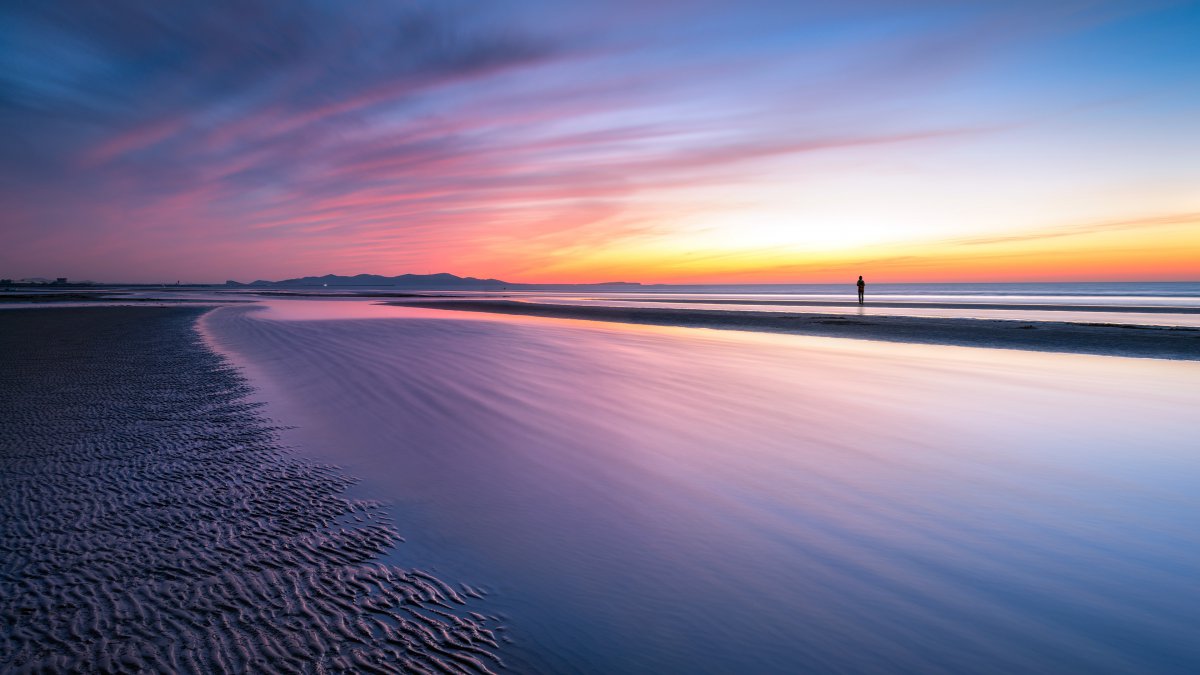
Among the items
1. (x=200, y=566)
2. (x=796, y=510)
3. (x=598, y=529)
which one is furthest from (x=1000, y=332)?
(x=200, y=566)

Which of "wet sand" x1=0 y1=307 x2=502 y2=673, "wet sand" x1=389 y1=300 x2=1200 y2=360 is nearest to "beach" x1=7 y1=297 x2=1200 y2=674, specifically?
"wet sand" x1=0 y1=307 x2=502 y2=673

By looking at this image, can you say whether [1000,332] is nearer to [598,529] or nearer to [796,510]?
[796,510]

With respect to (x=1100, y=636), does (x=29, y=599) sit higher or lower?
higher

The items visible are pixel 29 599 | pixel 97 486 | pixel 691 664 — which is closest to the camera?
pixel 691 664

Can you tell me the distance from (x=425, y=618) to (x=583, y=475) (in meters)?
3.07

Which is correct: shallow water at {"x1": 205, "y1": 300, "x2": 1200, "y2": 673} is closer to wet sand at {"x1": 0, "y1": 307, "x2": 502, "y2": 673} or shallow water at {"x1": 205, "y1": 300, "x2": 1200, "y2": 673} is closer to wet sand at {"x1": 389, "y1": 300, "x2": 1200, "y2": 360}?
wet sand at {"x1": 0, "y1": 307, "x2": 502, "y2": 673}

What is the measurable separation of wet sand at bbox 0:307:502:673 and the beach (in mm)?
24

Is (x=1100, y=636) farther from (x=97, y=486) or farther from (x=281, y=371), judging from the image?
(x=281, y=371)

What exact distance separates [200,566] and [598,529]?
9.73 feet

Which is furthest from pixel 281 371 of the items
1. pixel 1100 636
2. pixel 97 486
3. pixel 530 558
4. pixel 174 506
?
pixel 1100 636

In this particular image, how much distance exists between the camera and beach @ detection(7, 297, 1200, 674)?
3.41m

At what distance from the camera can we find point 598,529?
16.8 ft

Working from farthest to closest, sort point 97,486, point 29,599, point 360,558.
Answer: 1. point 97,486
2. point 360,558
3. point 29,599

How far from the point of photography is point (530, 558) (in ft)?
14.9
